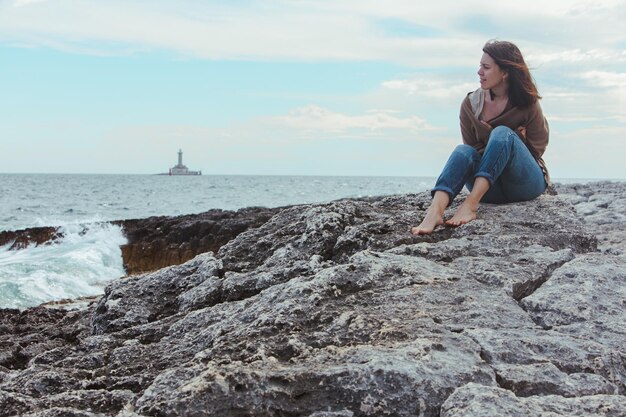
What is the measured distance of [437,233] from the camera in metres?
5.01

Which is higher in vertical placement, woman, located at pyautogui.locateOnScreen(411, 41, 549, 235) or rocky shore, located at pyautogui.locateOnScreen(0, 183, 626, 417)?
woman, located at pyautogui.locateOnScreen(411, 41, 549, 235)

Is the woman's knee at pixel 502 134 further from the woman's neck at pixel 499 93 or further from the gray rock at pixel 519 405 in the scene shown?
the gray rock at pixel 519 405

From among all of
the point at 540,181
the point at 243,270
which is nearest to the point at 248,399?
the point at 243,270

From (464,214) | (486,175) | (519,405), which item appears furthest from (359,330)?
(486,175)

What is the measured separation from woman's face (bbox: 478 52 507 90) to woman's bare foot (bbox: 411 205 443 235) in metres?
1.27

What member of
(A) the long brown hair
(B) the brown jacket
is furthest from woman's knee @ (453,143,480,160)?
(A) the long brown hair

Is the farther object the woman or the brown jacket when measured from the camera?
the brown jacket

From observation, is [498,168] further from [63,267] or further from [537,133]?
[63,267]

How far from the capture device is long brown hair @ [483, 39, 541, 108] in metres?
5.62

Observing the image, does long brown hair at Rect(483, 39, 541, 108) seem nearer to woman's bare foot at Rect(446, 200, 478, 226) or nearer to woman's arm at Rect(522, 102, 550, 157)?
woman's arm at Rect(522, 102, 550, 157)

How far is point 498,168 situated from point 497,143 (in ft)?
0.63

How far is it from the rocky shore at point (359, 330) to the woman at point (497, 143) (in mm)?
228

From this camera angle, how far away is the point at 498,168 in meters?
5.30

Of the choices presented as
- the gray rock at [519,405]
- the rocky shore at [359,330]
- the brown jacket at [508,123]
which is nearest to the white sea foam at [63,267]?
the rocky shore at [359,330]
